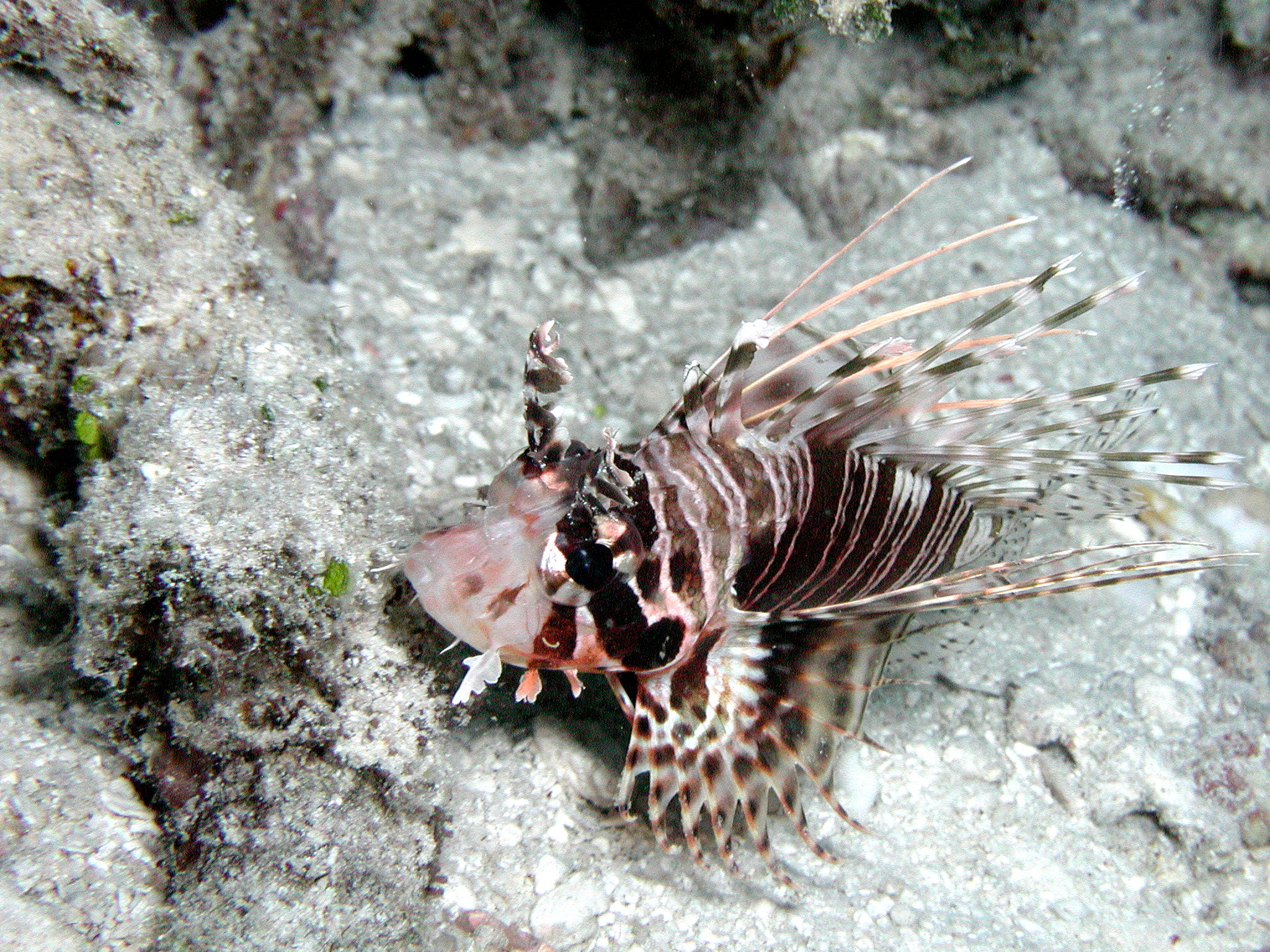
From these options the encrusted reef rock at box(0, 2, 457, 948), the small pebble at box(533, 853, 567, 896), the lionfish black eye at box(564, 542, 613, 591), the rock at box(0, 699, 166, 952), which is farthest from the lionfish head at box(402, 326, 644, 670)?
the rock at box(0, 699, 166, 952)

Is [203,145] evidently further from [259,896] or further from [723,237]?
[259,896]

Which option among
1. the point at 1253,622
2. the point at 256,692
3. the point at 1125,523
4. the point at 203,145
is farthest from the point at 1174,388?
the point at 203,145

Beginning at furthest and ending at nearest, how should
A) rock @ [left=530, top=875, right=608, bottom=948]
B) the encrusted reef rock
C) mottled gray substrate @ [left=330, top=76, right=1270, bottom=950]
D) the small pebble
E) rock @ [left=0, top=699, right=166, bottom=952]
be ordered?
mottled gray substrate @ [left=330, top=76, right=1270, bottom=950] < the small pebble < rock @ [left=530, top=875, right=608, bottom=948] < the encrusted reef rock < rock @ [left=0, top=699, right=166, bottom=952]

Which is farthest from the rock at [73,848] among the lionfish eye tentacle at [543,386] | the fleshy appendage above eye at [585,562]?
the lionfish eye tentacle at [543,386]

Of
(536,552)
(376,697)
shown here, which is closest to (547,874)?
(376,697)

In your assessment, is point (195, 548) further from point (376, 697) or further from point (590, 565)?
point (590, 565)

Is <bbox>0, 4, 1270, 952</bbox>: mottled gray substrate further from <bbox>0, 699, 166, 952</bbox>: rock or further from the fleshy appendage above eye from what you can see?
the fleshy appendage above eye

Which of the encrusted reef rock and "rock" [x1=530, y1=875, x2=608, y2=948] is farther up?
the encrusted reef rock

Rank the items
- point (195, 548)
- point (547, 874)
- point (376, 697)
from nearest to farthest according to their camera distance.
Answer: point (195, 548) → point (376, 697) → point (547, 874)
